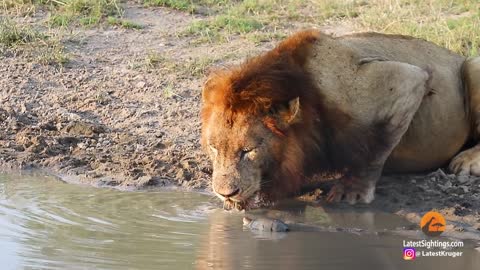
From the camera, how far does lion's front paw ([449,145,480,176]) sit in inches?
299

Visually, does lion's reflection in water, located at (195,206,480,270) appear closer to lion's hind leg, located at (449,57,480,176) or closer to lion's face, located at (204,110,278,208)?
lion's face, located at (204,110,278,208)

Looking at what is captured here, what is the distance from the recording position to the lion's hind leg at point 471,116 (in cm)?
764

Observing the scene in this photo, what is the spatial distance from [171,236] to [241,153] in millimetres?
661

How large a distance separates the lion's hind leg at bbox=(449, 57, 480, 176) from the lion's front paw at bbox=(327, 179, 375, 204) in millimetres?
819

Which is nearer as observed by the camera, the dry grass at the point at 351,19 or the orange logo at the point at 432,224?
the orange logo at the point at 432,224

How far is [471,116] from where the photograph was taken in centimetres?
788

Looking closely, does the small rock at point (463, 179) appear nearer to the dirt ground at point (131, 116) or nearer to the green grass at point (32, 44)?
the dirt ground at point (131, 116)

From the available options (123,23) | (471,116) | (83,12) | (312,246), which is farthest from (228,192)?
(83,12)

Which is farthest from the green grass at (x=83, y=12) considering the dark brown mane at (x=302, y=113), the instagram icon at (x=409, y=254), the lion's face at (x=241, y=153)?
the instagram icon at (x=409, y=254)

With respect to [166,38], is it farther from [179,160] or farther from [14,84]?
[179,160]

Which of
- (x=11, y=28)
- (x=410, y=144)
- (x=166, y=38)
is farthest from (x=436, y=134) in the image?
(x=11, y=28)

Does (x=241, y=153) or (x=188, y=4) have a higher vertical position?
(x=188, y=4)

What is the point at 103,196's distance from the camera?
7.65m

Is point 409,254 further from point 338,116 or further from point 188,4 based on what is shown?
point 188,4
